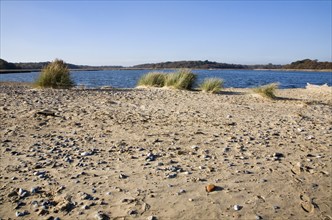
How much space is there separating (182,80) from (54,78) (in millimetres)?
4983

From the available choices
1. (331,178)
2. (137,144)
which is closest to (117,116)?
(137,144)

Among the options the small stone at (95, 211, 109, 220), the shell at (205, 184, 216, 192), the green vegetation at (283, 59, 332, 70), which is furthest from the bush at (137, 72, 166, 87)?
the green vegetation at (283, 59, 332, 70)

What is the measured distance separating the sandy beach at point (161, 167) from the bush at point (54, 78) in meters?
6.00

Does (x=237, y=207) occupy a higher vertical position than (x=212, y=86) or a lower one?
lower

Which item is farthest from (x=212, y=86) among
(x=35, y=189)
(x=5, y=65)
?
(x=5, y=65)

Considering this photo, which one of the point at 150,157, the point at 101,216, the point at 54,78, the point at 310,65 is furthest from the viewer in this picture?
the point at 310,65

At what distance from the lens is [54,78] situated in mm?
12289

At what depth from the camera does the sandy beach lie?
2.72 meters

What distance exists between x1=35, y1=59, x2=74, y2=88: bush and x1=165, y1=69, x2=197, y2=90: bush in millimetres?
4032

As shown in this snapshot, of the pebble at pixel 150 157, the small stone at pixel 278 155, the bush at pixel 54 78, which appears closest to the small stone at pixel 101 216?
the pebble at pixel 150 157

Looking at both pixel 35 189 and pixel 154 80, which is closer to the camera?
→ pixel 35 189

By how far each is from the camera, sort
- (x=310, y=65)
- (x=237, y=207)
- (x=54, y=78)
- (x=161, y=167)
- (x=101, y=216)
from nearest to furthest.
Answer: (x=101, y=216)
(x=237, y=207)
(x=161, y=167)
(x=54, y=78)
(x=310, y=65)

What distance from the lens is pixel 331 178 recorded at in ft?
11.3

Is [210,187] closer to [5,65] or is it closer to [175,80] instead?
[175,80]
